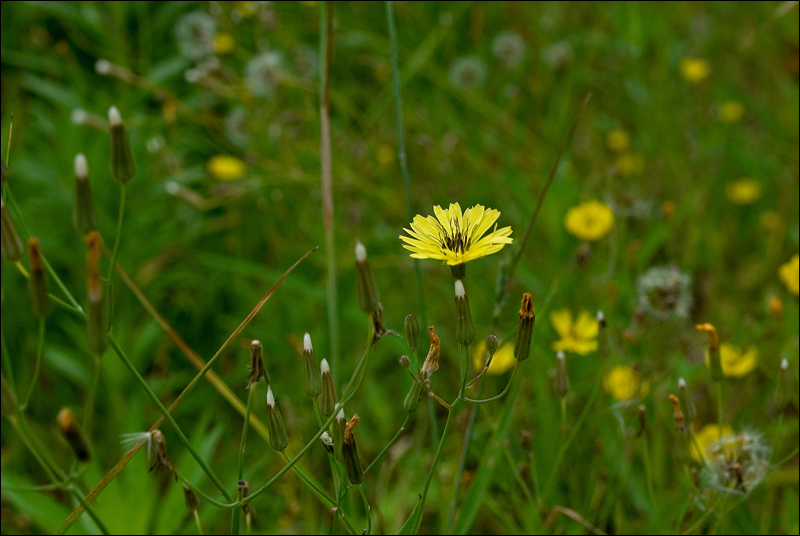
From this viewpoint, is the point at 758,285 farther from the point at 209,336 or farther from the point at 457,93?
the point at 209,336

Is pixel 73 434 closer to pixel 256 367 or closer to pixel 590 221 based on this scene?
pixel 256 367

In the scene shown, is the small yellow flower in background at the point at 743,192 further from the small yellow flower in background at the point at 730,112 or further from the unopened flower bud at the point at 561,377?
the unopened flower bud at the point at 561,377

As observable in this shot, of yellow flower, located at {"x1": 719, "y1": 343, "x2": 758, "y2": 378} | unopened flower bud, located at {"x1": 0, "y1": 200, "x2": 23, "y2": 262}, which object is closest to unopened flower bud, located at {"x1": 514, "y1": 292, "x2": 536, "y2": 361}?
unopened flower bud, located at {"x1": 0, "y1": 200, "x2": 23, "y2": 262}

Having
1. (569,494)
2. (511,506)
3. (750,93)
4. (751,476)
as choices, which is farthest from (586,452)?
(750,93)

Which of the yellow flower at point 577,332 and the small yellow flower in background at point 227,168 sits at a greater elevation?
the small yellow flower in background at point 227,168

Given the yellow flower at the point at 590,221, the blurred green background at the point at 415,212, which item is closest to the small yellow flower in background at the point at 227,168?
the blurred green background at the point at 415,212

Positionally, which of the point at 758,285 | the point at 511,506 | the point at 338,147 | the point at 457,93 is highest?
the point at 457,93
